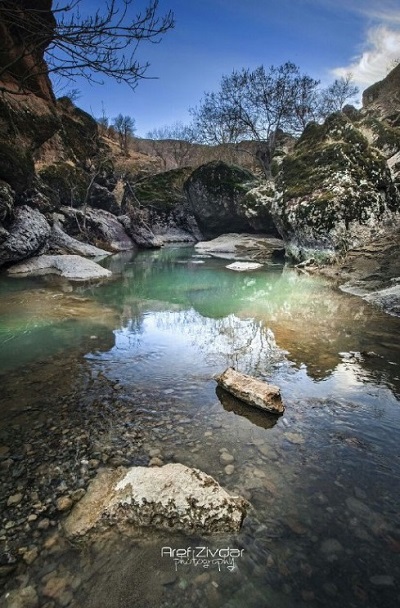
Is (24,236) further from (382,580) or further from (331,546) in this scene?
(382,580)

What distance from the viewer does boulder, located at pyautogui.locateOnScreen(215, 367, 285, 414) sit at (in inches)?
138

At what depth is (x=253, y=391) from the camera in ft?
12.0

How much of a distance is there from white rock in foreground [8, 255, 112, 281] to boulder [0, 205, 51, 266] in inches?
13.5

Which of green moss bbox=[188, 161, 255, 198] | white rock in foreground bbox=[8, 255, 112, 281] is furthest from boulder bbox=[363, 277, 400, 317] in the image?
green moss bbox=[188, 161, 255, 198]

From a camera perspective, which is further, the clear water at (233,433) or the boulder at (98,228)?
the boulder at (98,228)

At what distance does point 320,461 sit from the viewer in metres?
A: 2.80

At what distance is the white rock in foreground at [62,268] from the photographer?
12.1 m

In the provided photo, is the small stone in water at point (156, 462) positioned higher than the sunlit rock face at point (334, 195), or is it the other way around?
the sunlit rock face at point (334, 195)

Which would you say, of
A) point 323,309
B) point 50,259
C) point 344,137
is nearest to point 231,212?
point 344,137

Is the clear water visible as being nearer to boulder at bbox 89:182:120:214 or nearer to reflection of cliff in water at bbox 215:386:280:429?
reflection of cliff in water at bbox 215:386:280:429

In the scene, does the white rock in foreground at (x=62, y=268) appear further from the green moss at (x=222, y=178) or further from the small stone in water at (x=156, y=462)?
the green moss at (x=222, y=178)

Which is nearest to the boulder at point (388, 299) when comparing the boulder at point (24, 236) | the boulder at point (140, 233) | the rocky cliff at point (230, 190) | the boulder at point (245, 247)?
the rocky cliff at point (230, 190)

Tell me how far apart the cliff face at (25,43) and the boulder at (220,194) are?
33.5 feet

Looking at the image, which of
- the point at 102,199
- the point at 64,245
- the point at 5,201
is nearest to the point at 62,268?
the point at 5,201
